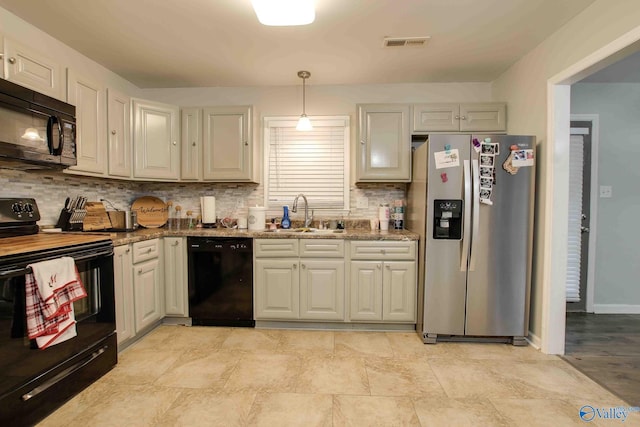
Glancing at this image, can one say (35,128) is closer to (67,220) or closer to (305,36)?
(67,220)

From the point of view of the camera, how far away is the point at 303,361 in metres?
2.19

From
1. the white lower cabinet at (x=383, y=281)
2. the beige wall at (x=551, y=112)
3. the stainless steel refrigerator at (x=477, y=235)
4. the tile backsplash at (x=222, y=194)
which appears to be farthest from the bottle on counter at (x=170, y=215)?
the beige wall at (x=551, y=112)

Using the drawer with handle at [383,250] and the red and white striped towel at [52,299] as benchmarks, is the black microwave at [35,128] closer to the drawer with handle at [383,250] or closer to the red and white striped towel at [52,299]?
the red and white striped towel at [52,299]

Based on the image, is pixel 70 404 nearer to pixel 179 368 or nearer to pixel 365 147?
pixel 179 368

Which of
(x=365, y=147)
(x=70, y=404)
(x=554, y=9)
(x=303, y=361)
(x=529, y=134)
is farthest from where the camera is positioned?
(x=365, y=147)

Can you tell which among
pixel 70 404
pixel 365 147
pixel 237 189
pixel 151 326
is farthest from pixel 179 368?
pixel 365 147

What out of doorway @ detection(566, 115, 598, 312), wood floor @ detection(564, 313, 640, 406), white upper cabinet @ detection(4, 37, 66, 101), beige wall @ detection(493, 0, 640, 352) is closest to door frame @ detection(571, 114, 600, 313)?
doorway @ detection(566, 115, 598, 312)

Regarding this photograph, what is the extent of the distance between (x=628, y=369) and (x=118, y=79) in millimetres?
4877

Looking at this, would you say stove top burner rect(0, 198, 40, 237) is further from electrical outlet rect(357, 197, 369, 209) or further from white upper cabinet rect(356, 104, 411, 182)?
electrical outlet rect(357, 197, 369, 209)

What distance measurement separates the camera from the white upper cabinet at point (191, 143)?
300cm

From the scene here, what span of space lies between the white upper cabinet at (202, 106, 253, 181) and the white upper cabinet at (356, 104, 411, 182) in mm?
1106

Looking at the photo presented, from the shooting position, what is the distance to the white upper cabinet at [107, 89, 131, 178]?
2512 millimetres

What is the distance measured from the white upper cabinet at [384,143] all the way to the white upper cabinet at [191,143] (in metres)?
1.58

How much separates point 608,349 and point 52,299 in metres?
3.80
